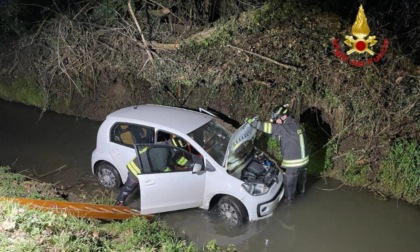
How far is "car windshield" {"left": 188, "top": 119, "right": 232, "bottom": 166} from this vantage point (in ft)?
22.2

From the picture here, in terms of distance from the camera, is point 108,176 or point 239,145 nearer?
point 239,145

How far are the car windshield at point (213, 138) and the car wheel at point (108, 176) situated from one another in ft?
6.27

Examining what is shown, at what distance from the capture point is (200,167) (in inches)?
253

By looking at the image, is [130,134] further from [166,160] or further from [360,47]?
[360,47]

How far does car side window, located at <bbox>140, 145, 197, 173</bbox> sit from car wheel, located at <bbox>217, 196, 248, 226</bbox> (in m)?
0.85

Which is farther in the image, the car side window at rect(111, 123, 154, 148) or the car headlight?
the car side window at rect(111, 123, 154, 148)

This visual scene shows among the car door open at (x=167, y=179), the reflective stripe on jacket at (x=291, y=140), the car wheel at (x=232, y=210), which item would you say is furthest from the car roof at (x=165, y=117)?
the car wheel at (x=232, y=210)

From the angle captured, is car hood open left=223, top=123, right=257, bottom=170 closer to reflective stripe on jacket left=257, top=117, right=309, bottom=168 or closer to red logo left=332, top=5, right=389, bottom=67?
reflective stripe on jacket left=257, top=117, right=309, bottom=168

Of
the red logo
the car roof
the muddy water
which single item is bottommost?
the muddy water

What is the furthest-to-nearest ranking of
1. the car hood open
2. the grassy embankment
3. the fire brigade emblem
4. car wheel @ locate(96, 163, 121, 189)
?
car wheel @ locate(96, 163, 121, 189) → the fire brigade emblem → the car hood open → the grassy embankment

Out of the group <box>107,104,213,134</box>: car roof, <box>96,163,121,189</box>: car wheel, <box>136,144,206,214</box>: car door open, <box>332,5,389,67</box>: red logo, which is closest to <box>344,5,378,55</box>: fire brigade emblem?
<box>332,5,389,67</box>: red logo

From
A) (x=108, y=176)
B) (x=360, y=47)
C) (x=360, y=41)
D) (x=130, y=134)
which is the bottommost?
(x=108, y=176)

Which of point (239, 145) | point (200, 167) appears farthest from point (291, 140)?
point (200, 167)

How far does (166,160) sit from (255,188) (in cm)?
156
